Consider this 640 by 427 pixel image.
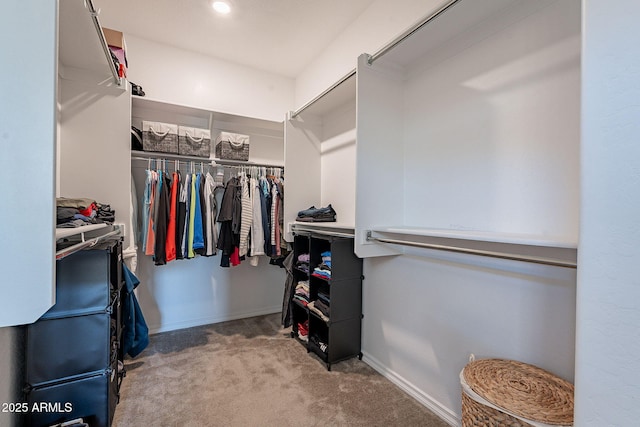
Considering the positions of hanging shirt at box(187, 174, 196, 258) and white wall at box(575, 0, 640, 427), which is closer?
white wall at box(575, 0, 640, 427)

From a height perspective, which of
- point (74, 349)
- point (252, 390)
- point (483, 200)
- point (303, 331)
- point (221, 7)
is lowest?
point (252, 390)

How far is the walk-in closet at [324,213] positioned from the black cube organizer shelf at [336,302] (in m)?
0.03

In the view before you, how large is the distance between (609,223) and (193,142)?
2876mm

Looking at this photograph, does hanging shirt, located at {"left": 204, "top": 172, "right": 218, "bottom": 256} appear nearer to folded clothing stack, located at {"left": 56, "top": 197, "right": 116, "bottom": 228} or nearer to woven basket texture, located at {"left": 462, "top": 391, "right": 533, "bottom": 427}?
folded clothing stack, located at {"left": 56, "top": 197, "right": 116, "bottom": 228}

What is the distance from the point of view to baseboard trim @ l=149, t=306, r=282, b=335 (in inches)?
114

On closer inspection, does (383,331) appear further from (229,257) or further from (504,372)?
(229,257)

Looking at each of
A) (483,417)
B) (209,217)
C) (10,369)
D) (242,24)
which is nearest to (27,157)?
(10,369)

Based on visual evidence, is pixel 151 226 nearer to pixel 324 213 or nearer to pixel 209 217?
pixel 209 217

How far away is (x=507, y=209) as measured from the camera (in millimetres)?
1413

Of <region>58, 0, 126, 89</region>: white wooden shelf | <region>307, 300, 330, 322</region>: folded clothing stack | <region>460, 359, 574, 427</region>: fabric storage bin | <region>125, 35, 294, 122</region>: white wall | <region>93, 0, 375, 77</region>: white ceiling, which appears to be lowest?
<region>307, 300, 330, 322</region>: folded clothing stack

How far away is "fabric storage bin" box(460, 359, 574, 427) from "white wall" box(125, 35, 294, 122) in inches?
121

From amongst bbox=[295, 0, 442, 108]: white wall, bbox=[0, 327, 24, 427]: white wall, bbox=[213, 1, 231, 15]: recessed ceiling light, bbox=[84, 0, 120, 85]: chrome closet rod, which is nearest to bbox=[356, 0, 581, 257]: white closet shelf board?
bbox=[295, 0, 442, 108]: white wall

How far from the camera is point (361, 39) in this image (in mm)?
2391

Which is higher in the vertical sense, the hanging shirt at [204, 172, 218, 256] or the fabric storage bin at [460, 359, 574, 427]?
the hanging shirt at [204, 172, 218, 256]
